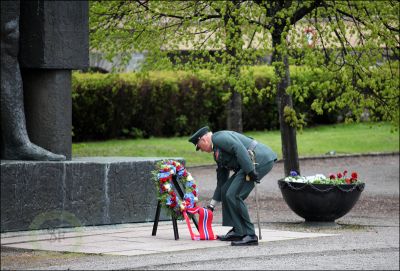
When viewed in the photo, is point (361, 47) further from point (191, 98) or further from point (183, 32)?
point (191, 98)

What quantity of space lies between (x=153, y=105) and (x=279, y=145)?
3.98 meters

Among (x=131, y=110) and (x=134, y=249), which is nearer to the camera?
(x=134, y=249)

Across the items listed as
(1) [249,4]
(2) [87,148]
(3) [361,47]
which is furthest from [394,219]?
(2) [87,148]

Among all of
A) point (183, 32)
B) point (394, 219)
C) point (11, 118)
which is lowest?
point (394, 219)

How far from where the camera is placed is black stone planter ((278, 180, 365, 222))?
1496cm

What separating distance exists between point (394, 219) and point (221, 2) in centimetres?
454

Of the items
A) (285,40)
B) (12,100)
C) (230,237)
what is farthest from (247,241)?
(285,40)

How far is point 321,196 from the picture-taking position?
15.0m

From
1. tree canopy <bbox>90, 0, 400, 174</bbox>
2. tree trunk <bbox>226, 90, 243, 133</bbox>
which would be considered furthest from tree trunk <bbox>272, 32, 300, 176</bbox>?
tree trunk <bbox>226, 90, 243, 133</bbox>

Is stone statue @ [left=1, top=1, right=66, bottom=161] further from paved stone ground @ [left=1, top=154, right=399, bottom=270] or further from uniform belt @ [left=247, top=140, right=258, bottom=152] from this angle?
uniform belt @ [left=247, top=140, right=258, bottom=152]

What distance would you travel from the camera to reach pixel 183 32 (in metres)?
19.8

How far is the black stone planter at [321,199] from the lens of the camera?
15.0 meters

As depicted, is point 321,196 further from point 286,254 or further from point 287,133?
point 287,133

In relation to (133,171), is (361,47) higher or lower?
higher
